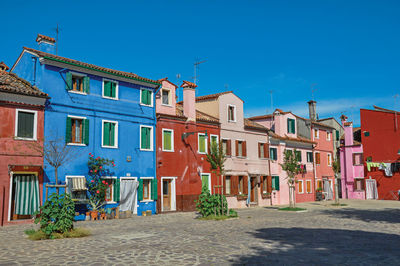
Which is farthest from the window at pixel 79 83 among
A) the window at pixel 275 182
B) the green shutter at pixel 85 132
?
the window at pixel 275 182

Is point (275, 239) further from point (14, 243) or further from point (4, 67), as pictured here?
point (4, 67)

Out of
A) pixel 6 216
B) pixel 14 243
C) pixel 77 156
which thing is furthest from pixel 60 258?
pixel 77 156

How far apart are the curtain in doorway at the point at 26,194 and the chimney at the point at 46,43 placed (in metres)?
7.75

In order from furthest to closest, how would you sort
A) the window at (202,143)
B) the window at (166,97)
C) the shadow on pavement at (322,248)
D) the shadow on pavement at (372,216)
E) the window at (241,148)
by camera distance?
the window at (241,148)
the window at (202,143)
the window at (166,97)
the shadow on pavement at (372,216)
the shadow on pavement at (322,248)

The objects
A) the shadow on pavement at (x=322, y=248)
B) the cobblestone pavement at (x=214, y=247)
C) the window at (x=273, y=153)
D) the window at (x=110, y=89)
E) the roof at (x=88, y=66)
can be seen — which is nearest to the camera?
the shadow on pavement at (x=322, y=248)

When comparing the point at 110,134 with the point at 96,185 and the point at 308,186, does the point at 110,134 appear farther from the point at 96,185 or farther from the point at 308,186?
the point at 308,186

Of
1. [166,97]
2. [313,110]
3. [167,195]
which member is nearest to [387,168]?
[313,110]

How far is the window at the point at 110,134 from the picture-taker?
22389 mm

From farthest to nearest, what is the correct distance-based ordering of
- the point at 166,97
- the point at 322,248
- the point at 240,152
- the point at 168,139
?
the point at 240,152
the point at 166,97
the point at 168,139
the point at 322,248

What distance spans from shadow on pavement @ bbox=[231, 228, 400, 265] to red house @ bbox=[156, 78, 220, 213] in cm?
1210

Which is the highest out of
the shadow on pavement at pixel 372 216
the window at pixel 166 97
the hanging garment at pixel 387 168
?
the window at pixel 166 97

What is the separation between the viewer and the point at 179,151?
26484mm

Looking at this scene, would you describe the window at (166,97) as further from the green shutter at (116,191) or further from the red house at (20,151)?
the red house at (20,151)

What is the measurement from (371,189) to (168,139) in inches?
1054
